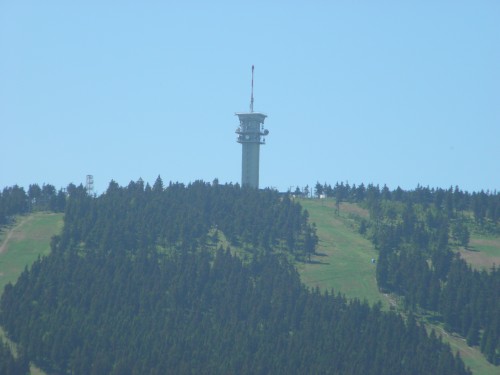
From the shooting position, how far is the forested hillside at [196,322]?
156 meters

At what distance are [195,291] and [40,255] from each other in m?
32.8

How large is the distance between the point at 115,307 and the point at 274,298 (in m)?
27.9

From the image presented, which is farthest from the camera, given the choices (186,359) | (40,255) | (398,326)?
(40,255)

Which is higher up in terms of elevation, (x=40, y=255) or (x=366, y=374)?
(x=40, y=255)

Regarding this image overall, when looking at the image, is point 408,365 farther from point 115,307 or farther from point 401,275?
point 115,307

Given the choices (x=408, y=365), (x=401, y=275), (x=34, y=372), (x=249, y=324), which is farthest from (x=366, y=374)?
Result: (x=34, y=372)

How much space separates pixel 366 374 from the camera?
156 metres

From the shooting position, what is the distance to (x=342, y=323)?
6629 inches

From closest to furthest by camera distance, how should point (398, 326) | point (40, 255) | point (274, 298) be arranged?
1. point (398, 326)
2. point (274, 298)
3. point (40, 255)

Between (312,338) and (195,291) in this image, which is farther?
(195,291)

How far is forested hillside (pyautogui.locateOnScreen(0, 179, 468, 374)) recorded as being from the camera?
156 metres

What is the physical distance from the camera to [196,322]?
17450 centimetres

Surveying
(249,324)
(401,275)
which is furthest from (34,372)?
(401,275)

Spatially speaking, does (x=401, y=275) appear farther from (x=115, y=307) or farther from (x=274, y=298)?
(x=115, y=307)
